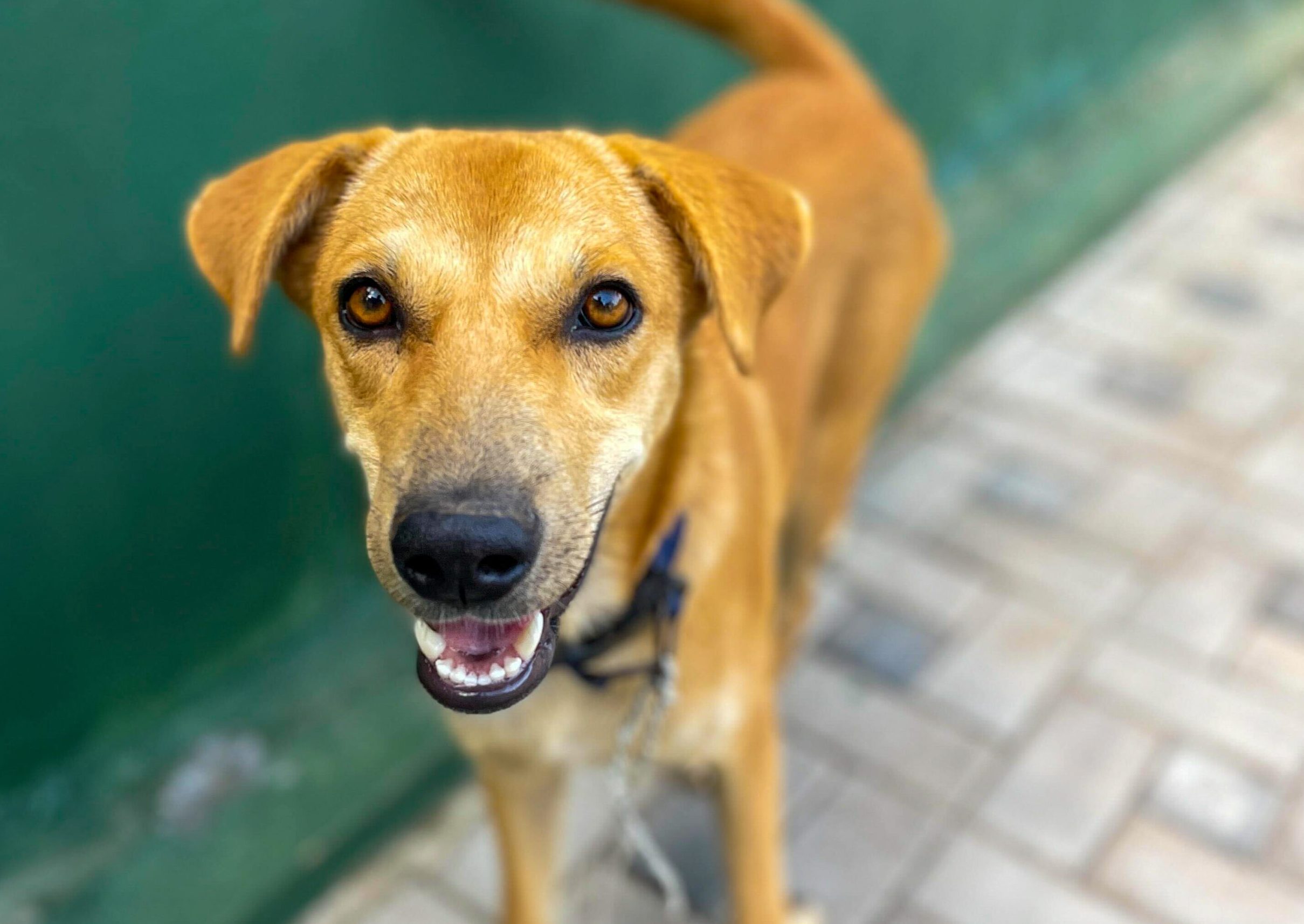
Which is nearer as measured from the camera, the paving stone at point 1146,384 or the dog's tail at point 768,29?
the dog's tail at point 768,29

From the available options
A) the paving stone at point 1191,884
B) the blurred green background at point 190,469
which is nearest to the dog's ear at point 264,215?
the blurred green background at point 190,469

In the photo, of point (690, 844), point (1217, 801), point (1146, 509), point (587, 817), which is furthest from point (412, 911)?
point (1146, 509)

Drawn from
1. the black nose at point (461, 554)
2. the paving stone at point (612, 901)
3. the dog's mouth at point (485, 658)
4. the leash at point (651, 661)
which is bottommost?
the paving stone at point (612, 901)

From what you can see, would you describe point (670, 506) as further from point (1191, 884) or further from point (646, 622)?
point (1191, 884)

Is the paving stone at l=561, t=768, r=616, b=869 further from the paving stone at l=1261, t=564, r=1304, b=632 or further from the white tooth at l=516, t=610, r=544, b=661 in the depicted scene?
the paving stone at l=1261, t=564, r=1304, b=632

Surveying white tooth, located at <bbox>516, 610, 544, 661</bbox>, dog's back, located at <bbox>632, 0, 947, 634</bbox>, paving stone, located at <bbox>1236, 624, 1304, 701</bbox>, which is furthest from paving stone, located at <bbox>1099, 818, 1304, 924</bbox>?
white tooth, located at <bbox>516, 610, 544, 661</bbox>

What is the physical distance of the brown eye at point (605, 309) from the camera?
5.86 feet

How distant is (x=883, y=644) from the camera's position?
135 inches

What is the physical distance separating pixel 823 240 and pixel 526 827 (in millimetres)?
1498

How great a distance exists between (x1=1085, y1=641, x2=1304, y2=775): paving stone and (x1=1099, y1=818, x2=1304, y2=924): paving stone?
1.21 feet

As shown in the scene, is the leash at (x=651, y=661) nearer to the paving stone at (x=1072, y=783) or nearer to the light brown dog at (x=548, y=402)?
the light brown dog at (x=548, y=402)

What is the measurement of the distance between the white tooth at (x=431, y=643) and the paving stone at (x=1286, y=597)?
2838 millimetres

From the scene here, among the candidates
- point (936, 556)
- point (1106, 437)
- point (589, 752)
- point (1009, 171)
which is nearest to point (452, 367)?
point (589, 752)

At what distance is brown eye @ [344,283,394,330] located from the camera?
1758mm
